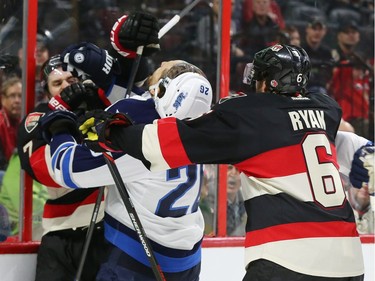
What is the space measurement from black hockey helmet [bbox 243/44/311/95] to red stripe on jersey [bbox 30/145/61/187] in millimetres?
781

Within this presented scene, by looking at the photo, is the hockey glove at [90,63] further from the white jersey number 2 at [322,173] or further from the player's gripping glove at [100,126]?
the white jersey number 2 at [322,173]

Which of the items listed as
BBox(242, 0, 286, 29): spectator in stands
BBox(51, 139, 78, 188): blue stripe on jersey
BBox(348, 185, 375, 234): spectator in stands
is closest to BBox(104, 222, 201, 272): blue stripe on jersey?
BBox(51, 139, 78, 188): blue stripe on jersey

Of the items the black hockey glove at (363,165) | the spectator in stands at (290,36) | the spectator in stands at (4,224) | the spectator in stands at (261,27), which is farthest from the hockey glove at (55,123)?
the spectator in stands at (290,36)

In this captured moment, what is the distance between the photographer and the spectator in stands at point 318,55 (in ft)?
14.0

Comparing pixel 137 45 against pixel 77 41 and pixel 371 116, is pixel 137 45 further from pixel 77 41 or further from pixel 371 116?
pixel 371 116

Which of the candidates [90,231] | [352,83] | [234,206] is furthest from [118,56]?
[352,83]

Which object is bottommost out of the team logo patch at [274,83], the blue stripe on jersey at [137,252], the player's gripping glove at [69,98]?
the blue stripe on jersey at [137,252]

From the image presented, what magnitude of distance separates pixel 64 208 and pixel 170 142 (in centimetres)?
83

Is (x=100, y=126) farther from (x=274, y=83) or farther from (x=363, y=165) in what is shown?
(x=363, y=165)

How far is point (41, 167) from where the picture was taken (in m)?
2.97

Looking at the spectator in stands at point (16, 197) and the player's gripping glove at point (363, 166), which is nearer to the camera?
the player's gripping glove at point (363, 166)

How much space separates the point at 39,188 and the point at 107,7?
2.78ft

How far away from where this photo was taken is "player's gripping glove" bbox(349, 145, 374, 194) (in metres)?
2.83

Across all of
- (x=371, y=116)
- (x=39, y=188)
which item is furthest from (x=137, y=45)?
(x=371, y=116)
